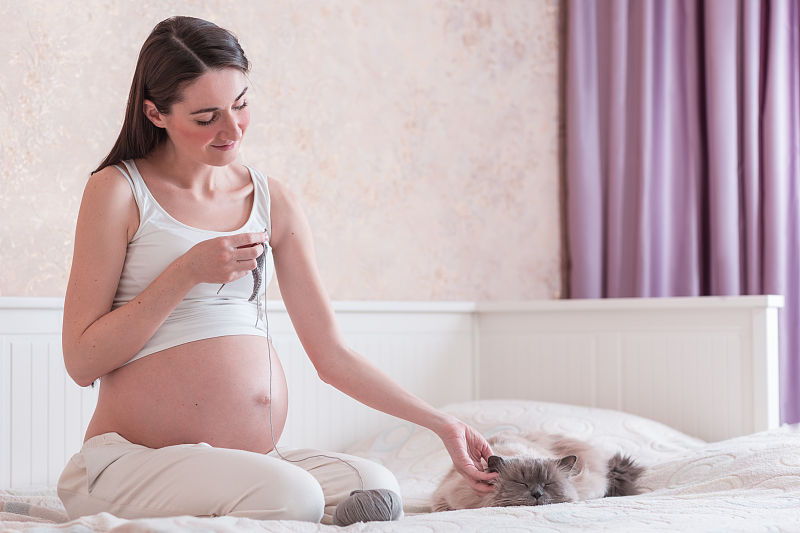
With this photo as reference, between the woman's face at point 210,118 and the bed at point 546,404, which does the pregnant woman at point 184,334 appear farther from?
the bed at point 546,404

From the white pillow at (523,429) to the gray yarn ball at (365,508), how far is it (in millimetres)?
765

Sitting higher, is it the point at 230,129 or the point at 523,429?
the point at 230,129

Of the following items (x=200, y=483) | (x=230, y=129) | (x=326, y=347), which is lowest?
(x=200, y=483)

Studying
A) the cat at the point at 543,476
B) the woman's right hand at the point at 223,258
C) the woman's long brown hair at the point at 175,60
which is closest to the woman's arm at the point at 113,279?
the woman's right hand at the point at 223,258

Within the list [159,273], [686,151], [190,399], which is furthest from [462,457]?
[686,151]

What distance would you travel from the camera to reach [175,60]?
1.34m

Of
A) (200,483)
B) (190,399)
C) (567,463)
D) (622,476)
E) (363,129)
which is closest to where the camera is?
(200,483)

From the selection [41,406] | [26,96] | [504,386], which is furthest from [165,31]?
[504,386]

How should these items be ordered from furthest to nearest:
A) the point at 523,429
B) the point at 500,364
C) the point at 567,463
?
1. the point at 500,364
2. the point at 523,429
3. the point at 567,463

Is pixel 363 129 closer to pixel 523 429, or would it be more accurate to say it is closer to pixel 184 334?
pixel 523 429

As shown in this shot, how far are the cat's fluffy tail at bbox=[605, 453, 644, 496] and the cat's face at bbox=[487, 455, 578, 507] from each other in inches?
6.8

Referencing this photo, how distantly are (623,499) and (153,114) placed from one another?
90 centimetres

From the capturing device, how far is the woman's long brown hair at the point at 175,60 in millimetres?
1343

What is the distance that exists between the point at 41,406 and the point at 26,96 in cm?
66
